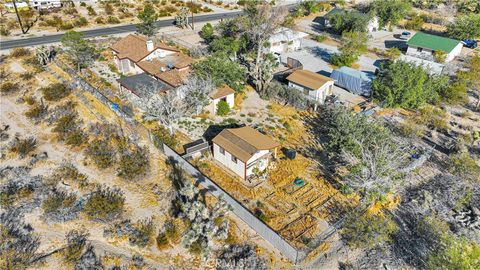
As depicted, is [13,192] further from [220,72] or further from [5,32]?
[5,32]

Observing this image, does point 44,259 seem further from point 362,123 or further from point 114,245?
point 362,123

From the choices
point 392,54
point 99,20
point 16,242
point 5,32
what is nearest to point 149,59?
point 16,242

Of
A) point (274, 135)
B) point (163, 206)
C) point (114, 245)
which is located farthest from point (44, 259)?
point (274, 135)

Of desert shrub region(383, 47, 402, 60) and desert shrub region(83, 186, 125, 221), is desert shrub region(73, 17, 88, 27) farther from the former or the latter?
desert shrub region(383, 47, 402, 60)

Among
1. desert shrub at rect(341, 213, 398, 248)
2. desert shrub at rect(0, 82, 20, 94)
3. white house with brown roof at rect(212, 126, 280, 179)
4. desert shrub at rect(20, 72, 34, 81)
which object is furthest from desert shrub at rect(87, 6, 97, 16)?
desert shrub at rect(341, 213, 398, 248)

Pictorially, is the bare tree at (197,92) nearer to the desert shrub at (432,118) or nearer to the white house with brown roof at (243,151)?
the white house with brown roof at (243,151)
